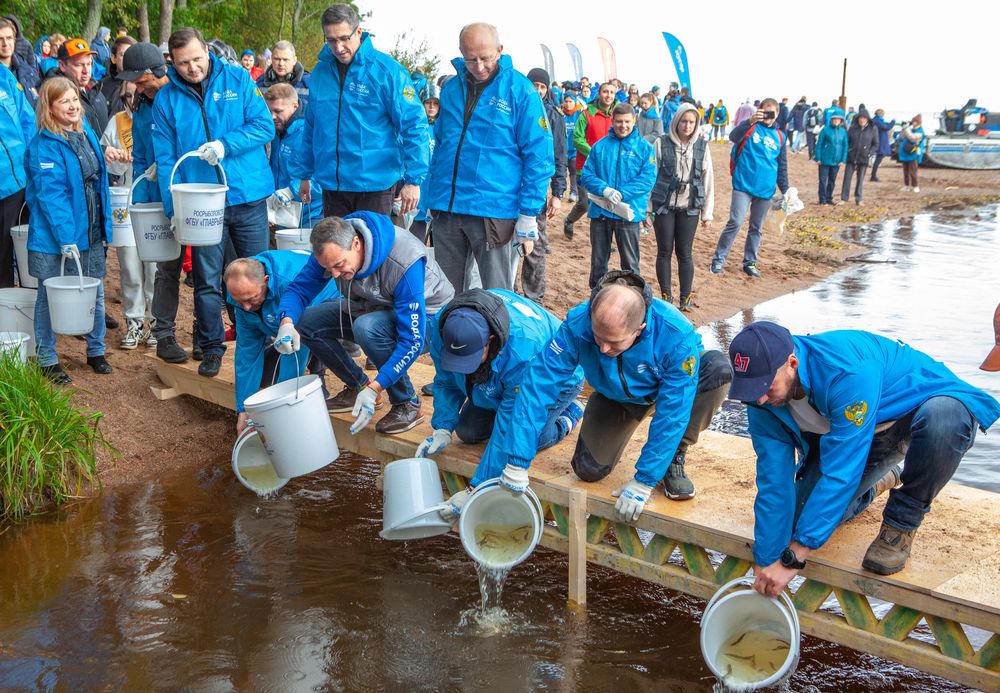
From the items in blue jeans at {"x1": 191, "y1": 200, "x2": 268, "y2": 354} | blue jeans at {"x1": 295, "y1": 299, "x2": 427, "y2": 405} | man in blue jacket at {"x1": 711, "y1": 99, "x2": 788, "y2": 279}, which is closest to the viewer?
blue jeans at {"x1": 295, "y1": 299, "x2": 427, "y2": 405}

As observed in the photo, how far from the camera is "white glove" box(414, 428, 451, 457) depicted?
4766 mm

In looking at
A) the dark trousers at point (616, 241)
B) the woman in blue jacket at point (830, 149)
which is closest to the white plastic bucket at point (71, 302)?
the dark trousers at point (616, 241)

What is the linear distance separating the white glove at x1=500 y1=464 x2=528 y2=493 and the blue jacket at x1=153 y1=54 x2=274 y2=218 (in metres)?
2.79

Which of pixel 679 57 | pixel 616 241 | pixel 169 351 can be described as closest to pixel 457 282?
pixel 169 351

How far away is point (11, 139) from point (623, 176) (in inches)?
180

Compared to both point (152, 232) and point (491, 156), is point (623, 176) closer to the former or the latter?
point (491, 156)

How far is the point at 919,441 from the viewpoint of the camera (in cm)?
337

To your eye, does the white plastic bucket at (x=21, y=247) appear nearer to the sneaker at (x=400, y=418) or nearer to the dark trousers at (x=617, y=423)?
the sneaker at (x=400, y=418)

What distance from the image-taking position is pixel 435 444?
4.78 metres

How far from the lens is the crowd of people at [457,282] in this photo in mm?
3480

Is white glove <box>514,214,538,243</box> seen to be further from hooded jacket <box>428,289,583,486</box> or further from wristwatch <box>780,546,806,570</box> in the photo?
wristwatch <box>780,546,806,570</box>

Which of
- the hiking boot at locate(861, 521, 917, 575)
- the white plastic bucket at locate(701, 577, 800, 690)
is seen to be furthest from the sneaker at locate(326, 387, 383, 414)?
the hiking boot at locate(861, 521, 917, 575)

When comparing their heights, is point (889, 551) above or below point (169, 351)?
below

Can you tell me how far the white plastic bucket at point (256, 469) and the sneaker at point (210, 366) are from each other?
0.87m
